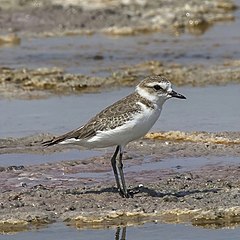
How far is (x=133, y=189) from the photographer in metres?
10.3

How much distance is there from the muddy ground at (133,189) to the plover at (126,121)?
434 millimetres

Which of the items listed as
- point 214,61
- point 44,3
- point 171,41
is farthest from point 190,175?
point 44,3

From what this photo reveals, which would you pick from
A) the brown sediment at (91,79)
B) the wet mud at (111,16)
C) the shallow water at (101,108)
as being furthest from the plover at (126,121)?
the wet mud at (111,16)

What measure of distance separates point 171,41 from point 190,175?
532 inches

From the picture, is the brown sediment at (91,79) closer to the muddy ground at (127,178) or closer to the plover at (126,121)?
the muddy ground at (127,178)

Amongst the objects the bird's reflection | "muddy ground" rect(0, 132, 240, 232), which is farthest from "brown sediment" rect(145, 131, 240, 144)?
the bird's reflection

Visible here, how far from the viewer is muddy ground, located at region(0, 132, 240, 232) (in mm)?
9242

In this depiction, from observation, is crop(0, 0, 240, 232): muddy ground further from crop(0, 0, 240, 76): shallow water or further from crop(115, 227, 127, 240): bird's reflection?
crop(0, 0, 240, 76): shallow water

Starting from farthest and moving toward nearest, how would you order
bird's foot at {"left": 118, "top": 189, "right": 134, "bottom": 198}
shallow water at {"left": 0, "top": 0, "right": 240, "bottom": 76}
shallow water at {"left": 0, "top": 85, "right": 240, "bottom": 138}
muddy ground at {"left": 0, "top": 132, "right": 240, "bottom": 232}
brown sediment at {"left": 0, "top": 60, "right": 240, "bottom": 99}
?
shallow water at {"left": 0, "top": 0, "right": 240, "bottom": 76}, brown sediment at {"left": 0, "top": 60, "right": 240, "bottom": 99}, shallow water at {"left": 0, "top": 85, "right": 240, "bottom": 138}, bird's foot at {"left": 118, "top": 189, "right": 134, "bottom": 198}, muddy ground at {"left": 0, "top": 132, "right": 240, "bottom": 232}

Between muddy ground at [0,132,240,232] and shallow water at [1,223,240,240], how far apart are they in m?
0.19

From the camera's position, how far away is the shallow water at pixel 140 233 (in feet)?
28.3

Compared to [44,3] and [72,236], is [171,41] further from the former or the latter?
[72,236]

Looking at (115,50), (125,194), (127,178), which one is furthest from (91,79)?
(125,194)

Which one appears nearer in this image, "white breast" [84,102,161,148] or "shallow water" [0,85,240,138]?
"white breast" [84,102,161,148]
